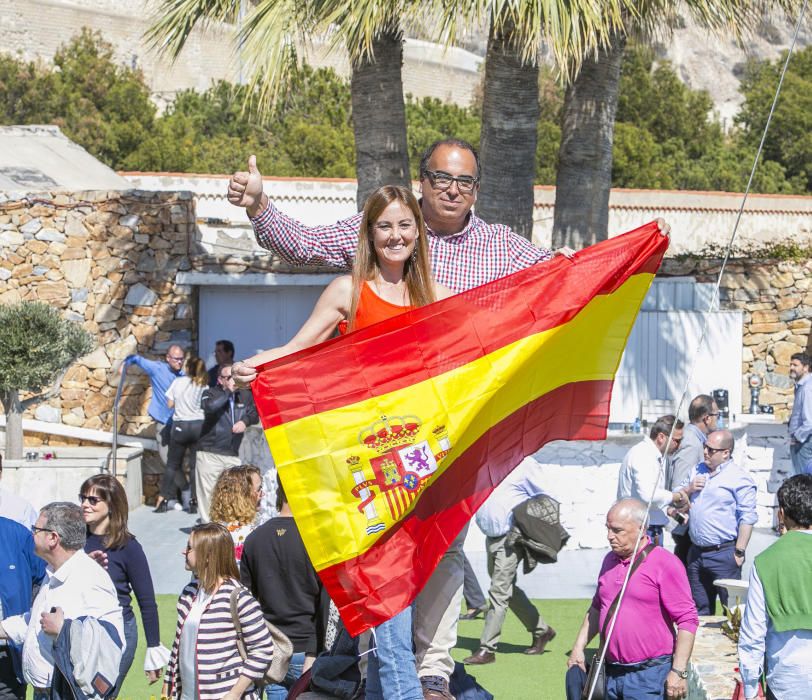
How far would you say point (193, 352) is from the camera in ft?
56.1

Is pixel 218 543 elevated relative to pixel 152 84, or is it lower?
lower

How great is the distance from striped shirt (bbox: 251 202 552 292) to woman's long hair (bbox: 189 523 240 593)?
53.2 inches

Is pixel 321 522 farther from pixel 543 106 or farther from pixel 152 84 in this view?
pixel 152 84

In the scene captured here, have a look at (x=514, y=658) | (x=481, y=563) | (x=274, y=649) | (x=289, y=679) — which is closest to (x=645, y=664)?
(x=289, y=679)

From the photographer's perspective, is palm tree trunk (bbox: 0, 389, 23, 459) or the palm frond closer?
the palm frond

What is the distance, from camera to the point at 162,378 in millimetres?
15375

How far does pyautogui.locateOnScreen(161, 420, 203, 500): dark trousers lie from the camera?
48.3ft

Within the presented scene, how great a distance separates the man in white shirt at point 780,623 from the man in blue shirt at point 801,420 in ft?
26.4

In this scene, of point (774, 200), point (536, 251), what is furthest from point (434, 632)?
point (774, 200)

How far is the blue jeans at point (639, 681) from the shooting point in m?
6.31

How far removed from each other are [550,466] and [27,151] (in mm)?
12487

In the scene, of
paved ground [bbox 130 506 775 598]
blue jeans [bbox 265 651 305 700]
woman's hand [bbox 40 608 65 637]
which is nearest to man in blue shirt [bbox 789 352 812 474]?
paved ground [bbox 130 506 775 598]

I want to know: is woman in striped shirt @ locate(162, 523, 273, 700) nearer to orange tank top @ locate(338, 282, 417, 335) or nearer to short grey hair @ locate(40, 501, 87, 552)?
short grey hair @ locate(40, 501, 87, 552)

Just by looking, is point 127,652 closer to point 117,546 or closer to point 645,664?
point 117,546
